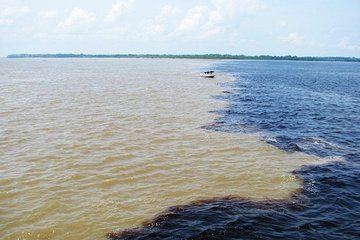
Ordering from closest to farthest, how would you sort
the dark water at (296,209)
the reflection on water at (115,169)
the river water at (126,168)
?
1. the dark water at (296,209)
2. the river water at (126,168)
3. the reflection on water at (115,169)

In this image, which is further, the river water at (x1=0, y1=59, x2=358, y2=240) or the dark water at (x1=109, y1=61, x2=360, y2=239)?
the river water at (x1=0, y1=59, x2=358, y2=240)

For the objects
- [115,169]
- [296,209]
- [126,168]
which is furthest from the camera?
[126,168]

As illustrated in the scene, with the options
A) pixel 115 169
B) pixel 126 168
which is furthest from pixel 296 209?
pixel 115 169

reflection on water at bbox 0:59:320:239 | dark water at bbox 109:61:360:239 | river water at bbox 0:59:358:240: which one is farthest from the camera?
reflection on water at bbox 0:59:320:239

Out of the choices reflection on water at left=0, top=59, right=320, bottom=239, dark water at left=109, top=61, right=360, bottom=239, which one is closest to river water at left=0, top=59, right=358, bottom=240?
reflection on water at left=0, top=59, right=320, bottom=239

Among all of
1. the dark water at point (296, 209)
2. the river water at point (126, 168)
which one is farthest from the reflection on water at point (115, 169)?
the dark water at point (296, 209)

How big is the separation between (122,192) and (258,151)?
11.9m

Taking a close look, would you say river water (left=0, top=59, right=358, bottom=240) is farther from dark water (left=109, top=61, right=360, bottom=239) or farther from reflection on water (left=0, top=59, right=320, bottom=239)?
dark water (left=109, top=61, right=360, bottom=239)

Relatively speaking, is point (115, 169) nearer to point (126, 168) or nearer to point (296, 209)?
point (126, 168)

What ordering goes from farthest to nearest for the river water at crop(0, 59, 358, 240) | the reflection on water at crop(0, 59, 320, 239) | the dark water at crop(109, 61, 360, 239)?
the reflection on water at crop(0, 59, 320, 239) → the river water at crop(0, 59, 358, 240) → the dark water at crop(109, 61, 360, 239)

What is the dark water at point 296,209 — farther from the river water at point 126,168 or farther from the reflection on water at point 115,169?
the reflection on water at point 115,169

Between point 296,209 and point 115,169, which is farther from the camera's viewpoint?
point 115,169

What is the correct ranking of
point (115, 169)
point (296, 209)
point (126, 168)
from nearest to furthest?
1. point (296, 209)
2. point (115, 169)
3. point (126, 168)

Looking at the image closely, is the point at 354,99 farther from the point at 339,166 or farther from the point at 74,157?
the point at 74,157
